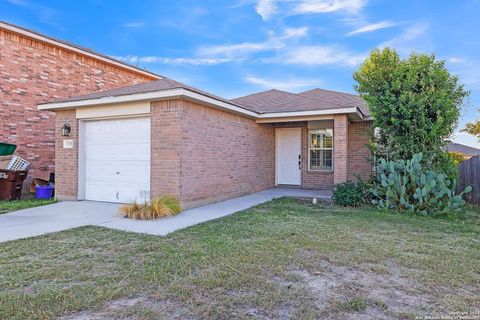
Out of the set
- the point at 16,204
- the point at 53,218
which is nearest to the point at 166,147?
the point at 53,218

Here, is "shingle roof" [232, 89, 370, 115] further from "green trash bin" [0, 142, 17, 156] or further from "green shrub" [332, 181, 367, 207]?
"green trash bin" [0, 142, 17, 156]

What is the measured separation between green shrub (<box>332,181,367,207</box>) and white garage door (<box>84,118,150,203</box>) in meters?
5.30

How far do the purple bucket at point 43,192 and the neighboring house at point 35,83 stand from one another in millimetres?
1429

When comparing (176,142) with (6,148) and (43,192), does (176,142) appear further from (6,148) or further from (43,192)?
(6,148)

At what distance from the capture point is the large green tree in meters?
8.23

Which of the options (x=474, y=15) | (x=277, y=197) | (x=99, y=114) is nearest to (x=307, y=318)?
(x=277, y=197)

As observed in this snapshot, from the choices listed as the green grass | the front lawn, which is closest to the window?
the front lawn

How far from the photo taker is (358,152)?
11609 mm

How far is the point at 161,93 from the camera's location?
24.5 feet

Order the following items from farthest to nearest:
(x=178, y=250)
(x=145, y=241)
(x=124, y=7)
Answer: (x=124, y=7) → (x=145, y=241) → (x=178, y=250)

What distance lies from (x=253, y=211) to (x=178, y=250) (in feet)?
11.3

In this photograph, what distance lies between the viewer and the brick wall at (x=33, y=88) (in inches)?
407

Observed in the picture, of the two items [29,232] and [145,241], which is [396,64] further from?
[29,232]

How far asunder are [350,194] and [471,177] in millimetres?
4842
